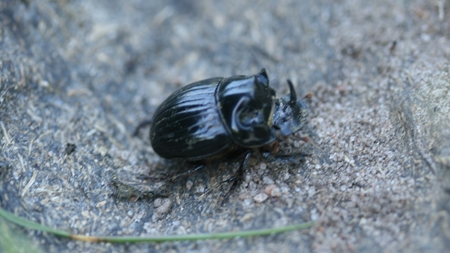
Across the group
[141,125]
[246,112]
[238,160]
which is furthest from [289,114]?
[141,125]

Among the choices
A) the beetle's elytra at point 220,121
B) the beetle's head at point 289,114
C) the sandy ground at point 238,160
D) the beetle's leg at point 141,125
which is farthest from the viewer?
the beetle's leg at point 141,125

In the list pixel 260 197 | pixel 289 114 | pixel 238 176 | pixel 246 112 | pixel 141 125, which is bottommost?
pixel 260 197

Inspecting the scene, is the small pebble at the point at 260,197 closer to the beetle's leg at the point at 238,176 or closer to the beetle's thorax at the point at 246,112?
the beetle's leg at the point at 238,176

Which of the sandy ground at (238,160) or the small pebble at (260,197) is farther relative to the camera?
the small pebble at (260,197)

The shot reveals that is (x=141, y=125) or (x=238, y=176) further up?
(x=141, y=125)

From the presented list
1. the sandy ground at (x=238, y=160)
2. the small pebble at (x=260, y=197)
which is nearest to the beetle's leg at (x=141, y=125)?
the sandy ground at (x=238, y=160)

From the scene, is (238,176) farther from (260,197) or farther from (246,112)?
(246,112)

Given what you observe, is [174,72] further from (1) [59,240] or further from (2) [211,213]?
(1) [59,240]
